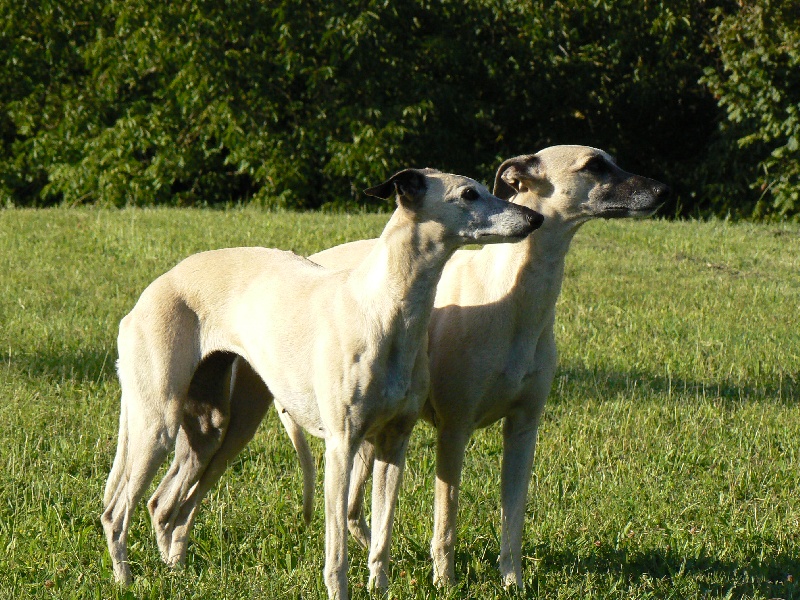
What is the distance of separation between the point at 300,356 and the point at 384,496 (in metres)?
0.68

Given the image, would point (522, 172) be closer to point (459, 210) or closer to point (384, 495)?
point (459, 210)

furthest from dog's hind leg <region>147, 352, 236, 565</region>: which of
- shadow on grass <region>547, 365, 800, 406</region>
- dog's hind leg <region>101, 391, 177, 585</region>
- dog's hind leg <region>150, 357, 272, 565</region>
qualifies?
shadow on grass <region>547, 365, 800, 406</region>

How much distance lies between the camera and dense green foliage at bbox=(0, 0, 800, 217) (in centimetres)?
1866

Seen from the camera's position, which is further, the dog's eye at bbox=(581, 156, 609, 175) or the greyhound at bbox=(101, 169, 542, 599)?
the dog's eye at bbox=(581, 156, 609, 175)

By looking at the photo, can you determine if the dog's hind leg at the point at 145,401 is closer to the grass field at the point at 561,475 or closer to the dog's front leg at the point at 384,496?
the grass field at the point at 561,475

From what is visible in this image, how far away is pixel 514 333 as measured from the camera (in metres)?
4.50

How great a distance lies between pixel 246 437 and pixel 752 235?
34.6 ft

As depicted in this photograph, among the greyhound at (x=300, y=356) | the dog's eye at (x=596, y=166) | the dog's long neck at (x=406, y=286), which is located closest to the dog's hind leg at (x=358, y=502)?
the greyhound at (x=300, y=356)

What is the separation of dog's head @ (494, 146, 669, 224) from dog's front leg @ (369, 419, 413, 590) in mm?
1161

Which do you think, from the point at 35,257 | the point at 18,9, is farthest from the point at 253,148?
the point at 35,257

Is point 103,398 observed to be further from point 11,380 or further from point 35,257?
point 35,257

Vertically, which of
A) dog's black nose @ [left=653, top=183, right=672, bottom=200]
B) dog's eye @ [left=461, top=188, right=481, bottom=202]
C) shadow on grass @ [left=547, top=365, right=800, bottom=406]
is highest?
dog's eye @ [left=461, top=188, right=481, bottom=202]

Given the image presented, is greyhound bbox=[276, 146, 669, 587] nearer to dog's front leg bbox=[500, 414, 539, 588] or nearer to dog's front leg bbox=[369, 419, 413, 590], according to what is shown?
dog's front leg bbox=[500, 414, 539, 588]

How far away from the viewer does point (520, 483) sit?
464cm
